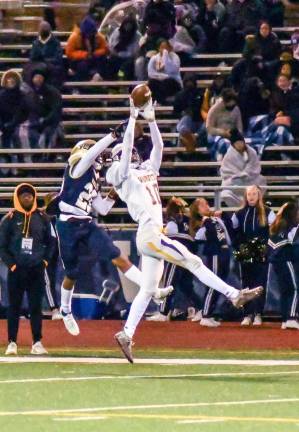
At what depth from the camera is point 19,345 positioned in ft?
63.5

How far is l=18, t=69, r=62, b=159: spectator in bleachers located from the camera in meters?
26.4

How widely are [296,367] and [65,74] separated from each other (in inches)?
500

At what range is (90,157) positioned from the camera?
17.2 meters

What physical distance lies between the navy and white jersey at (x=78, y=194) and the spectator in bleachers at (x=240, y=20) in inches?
388

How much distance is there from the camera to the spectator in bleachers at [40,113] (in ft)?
86.5

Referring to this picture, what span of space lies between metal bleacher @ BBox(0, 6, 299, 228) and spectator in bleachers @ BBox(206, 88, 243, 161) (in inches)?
10.4

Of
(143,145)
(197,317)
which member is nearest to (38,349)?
(197,317)

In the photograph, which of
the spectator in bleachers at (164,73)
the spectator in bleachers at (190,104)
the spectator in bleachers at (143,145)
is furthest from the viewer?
the spectator in bleachers at (164,73)

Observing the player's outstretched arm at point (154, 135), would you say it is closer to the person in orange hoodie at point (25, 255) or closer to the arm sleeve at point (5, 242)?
the person in orange hoodie at point (25, 255)

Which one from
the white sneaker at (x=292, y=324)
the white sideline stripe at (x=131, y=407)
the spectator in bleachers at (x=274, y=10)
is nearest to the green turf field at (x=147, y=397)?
the white sideline stripe at (x=131, y=407)

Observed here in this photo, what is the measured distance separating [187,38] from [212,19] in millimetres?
530

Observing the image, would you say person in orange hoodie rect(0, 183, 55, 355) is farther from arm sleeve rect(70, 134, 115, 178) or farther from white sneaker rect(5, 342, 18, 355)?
arm sleeve rect(70, 134, 115, 178)

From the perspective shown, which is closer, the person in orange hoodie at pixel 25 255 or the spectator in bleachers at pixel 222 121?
the person in orange hoodie at pixel 25 255

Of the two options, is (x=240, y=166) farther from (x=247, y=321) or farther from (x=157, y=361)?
(x=157, y=361)
